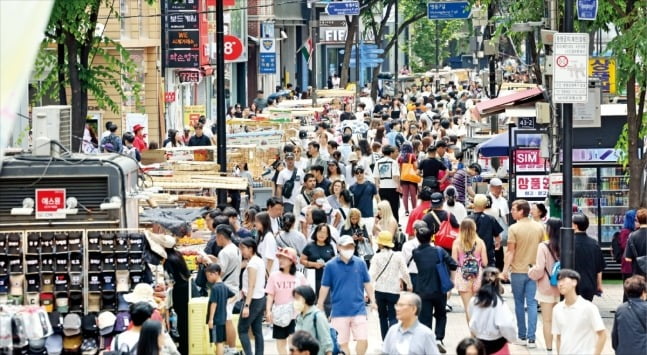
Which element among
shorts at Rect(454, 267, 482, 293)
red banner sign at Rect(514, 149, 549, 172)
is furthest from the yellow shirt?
red banner sign at Rect(514, 149, 549, 172)

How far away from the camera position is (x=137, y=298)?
46.5 ft

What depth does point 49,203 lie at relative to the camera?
15266 millimetres

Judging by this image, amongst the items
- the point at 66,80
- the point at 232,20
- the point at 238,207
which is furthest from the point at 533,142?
the point at 232,20

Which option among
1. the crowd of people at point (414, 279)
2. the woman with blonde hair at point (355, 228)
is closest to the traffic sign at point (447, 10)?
the crowd of people at point (414, 279)

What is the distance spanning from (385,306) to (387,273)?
0.48m

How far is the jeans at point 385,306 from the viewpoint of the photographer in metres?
17.1

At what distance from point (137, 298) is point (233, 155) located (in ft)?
50.3

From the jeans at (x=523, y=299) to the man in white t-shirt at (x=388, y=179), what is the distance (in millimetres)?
9820

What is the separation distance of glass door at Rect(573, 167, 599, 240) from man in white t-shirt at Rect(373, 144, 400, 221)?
557cm

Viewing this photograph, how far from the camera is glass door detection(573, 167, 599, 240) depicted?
22.9m

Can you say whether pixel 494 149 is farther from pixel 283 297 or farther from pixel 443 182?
pixel 283 297

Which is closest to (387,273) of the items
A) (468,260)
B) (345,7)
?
(468,260)

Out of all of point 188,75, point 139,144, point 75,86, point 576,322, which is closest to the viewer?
point 576,322

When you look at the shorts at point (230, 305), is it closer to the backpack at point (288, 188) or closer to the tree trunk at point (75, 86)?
the tree trunk at point (75, 86)
